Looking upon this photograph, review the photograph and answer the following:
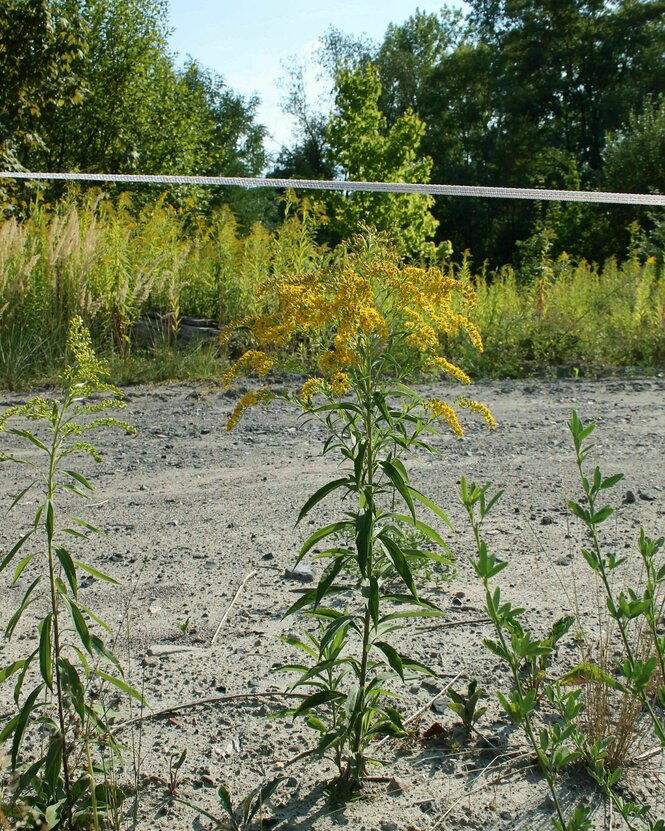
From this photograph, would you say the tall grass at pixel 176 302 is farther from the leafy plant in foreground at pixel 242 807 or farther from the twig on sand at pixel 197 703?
the leafy plant in foreground at pixel 242 807

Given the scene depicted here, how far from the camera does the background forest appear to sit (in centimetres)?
805

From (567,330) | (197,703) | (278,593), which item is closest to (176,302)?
(567,330)

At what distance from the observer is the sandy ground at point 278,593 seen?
1.84 metres

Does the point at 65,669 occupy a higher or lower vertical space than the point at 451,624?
higher

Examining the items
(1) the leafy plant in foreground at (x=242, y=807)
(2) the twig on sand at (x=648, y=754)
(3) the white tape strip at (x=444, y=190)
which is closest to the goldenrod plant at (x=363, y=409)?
(1) the leafy plant in foreground at (x=242, y=807)

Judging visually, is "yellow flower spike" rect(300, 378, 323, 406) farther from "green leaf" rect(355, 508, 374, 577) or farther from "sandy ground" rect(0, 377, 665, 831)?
"sandy ground" rect(0, 377, 665, 831)

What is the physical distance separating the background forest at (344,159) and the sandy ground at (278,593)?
127 centimetres

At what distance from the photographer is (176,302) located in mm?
7773

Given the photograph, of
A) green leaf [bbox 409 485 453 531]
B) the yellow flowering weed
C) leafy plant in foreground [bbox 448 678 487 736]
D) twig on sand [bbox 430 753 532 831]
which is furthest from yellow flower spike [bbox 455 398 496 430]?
twig on sand [bbox 430 753 532 831]

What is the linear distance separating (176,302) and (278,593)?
17.6 feet

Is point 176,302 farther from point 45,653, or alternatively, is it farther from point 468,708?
point 45,653

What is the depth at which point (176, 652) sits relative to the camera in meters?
2.45

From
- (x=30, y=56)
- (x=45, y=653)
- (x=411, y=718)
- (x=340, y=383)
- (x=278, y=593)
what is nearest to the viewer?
(x=45, y=653)

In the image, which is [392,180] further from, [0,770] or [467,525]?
[0,770]
